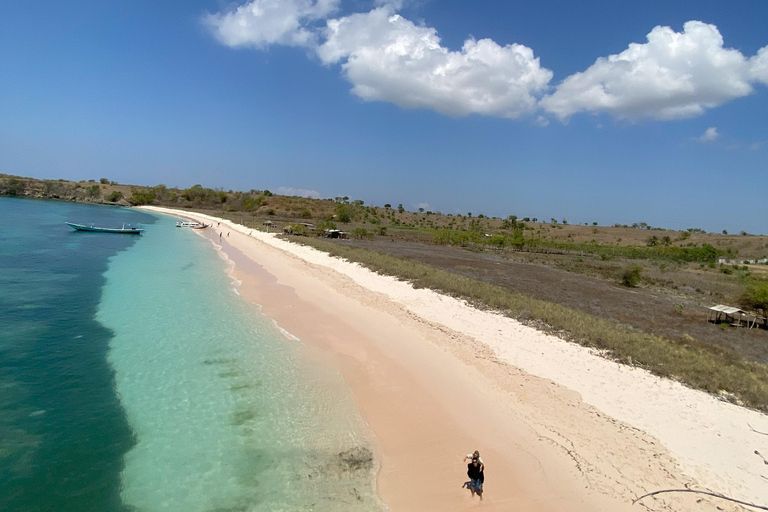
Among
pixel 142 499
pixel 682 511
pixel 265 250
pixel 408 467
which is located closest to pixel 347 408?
pixel 408 467

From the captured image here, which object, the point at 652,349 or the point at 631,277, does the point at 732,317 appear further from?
the point at 652,349

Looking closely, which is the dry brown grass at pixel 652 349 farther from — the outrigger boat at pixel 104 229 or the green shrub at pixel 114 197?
the green shrub at pixel 114 197

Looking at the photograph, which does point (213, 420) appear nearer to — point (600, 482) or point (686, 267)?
point (600, 482)

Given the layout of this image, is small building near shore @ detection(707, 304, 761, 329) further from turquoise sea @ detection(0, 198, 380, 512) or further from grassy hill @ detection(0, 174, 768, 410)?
turquoise sea @ detection(0, 198, 380, 512)

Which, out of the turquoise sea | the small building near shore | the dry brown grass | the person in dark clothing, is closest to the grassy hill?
the dry brown grass

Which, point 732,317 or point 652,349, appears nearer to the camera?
point 652,349

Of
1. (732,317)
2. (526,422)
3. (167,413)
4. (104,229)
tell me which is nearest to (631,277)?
(732,317)
